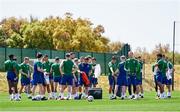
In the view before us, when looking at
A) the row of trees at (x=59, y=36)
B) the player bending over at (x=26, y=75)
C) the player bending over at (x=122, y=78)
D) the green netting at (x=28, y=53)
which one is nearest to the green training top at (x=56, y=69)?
the player bending over at (x=26, y=75)

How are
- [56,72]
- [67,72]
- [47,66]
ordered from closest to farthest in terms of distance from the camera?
[67,72]
[47,66]
[56,72]

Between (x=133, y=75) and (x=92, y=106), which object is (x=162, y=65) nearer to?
(x=133, y=75)

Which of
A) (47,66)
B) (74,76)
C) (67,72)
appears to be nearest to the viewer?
(67,72)

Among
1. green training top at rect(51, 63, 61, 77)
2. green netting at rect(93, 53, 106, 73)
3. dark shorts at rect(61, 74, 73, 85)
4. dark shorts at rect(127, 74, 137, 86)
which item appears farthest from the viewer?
green netting at rect(93, 53, 106, 73)

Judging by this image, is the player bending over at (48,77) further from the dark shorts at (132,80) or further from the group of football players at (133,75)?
the dark shorts at (132,80)

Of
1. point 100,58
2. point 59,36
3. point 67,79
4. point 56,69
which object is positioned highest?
point 59,36

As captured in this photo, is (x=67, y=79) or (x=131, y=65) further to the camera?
(x=131, y=65)

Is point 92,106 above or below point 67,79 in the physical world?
below

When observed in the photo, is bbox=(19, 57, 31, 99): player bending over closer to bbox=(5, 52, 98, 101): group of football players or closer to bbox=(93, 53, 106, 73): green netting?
bbox=(5, 52, 98, 101): group of football players

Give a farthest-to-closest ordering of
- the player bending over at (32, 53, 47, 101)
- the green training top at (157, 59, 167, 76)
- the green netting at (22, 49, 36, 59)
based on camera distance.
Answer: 1. the green netting at (22, 49, 36, 59)
2. the green training top at (157, 59, 167, 76)
3. the player bending over at (32, 53, 47, 101)

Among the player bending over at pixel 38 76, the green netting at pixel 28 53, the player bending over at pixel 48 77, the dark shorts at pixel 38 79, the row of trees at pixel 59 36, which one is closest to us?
the player bending over at pixel 38 76

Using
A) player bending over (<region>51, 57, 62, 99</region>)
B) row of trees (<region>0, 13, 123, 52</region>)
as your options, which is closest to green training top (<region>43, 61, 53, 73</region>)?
player bending over (<region>51, 57, 62, 99</region>)

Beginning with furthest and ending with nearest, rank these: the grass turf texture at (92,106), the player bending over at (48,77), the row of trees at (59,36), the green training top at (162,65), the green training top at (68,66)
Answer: the row of trees at (59,36) < the green training top at (162,65) < the player bending over at (48,77) < the green training top at (68,66) < the grass turf texture at (92,106)

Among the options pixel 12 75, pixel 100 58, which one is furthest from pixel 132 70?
pixel 100 58
